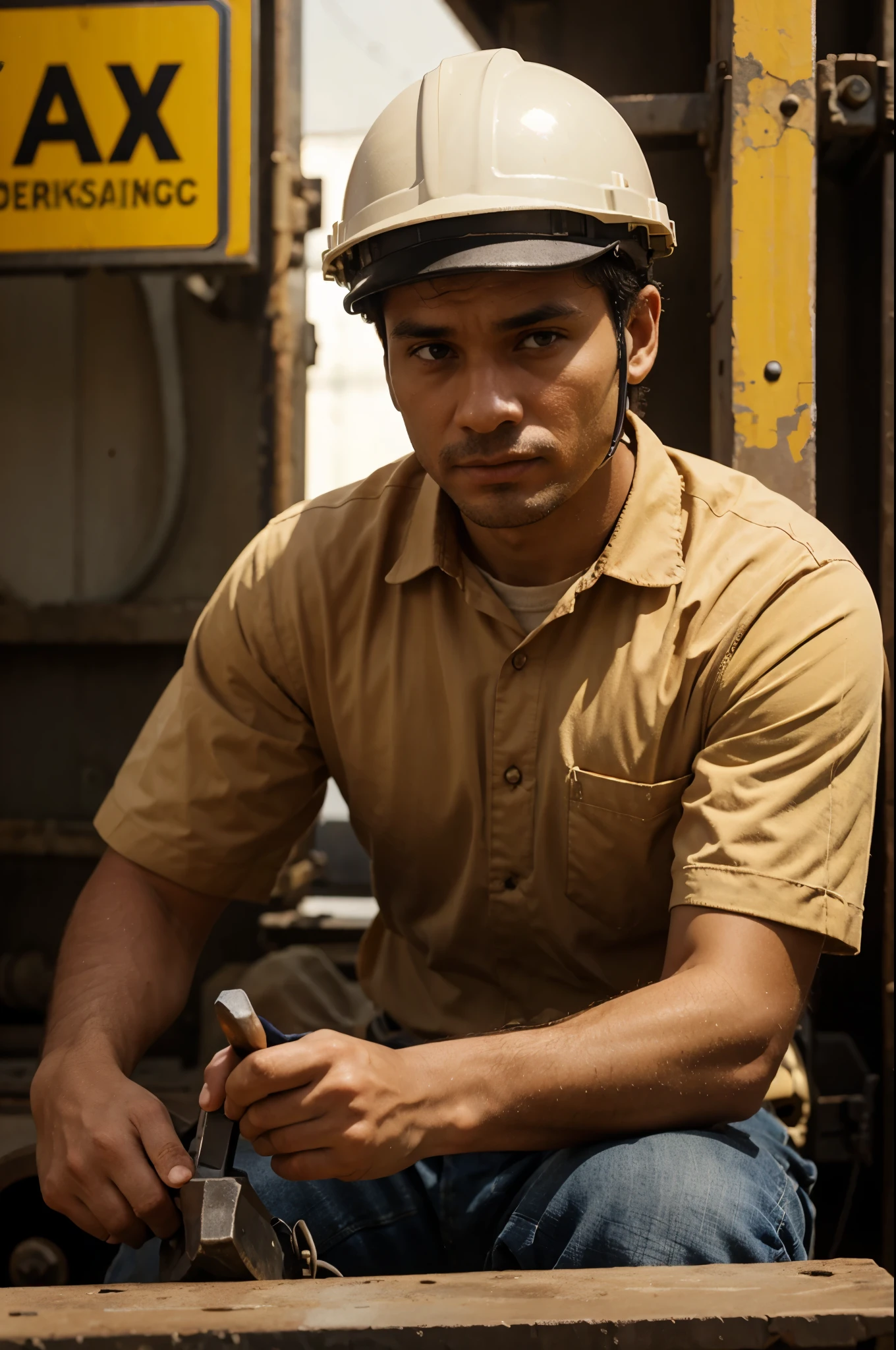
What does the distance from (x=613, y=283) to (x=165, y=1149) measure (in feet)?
4.07

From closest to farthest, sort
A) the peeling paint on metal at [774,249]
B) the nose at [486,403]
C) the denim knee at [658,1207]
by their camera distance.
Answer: the denim knee at [658,1207] → the nose at [486,403] → the peeling paint on metal at [774,249]

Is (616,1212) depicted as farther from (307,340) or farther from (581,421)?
(307,340)

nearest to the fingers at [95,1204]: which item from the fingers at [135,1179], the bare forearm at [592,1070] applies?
the fingers at [135,1179]

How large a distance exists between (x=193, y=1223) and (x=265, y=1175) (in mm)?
437

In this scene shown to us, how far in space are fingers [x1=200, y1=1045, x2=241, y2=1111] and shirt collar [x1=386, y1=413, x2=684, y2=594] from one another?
0.77 meters

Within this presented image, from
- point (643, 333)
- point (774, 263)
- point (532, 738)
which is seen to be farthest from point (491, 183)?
point (532, 738)

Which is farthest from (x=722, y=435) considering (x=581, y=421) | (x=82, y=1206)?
(x=82, y=1206)

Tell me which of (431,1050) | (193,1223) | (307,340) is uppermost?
(307,340)

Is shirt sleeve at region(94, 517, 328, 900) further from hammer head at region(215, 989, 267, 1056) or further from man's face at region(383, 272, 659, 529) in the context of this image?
hammer head at region(215, 989, 267, 1056)

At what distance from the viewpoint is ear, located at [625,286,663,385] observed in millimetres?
1921

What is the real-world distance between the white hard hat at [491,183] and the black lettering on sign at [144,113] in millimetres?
1107

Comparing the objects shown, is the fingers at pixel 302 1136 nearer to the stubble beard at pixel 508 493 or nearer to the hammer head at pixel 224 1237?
the hammer head at pixel 224 1237

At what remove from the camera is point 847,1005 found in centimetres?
258

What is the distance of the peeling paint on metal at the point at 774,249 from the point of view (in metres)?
2.11
